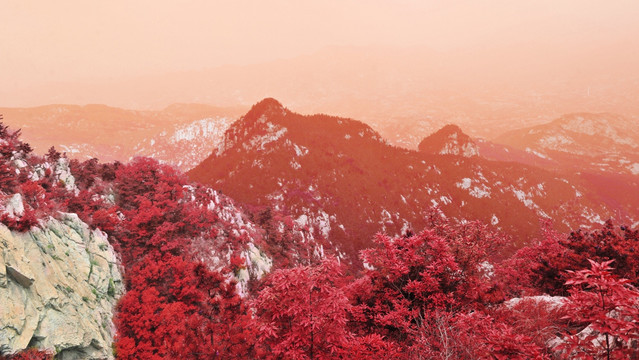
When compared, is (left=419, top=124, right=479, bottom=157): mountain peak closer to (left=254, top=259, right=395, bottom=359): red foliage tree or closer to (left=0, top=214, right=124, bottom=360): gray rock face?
(left=254, top=259, right=395, bottom=359): red foliage tree

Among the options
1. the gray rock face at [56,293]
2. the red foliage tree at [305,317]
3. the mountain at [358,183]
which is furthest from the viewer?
the mountain at [358,183]

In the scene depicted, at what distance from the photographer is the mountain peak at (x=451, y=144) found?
114188mm

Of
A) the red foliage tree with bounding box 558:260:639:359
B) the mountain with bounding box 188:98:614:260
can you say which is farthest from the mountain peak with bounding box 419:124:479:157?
the red foliage tree with bounding box 558:260:639:359

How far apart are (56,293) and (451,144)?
128m

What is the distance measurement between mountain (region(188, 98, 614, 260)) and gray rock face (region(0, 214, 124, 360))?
42.3m

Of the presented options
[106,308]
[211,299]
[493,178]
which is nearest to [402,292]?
[211,299]

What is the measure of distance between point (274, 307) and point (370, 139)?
87349 mm

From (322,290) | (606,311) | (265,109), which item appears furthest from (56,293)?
(265,109)

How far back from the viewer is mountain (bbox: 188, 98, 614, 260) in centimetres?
6088

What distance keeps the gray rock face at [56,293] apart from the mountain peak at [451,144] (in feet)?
385

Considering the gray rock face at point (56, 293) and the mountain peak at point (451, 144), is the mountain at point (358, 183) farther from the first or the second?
the gray rock face at point (56, 293)

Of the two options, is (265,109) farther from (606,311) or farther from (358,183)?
(606,311)

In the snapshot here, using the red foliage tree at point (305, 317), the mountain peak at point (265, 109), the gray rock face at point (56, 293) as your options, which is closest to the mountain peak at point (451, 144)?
the mountain peak at point (265, 109)

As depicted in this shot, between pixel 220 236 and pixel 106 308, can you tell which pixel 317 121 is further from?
pixel 106 308
